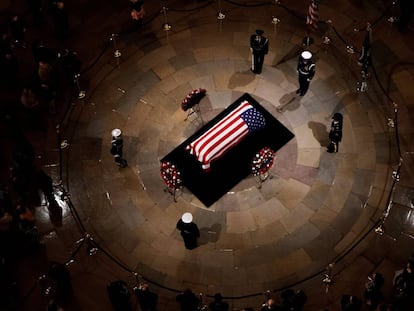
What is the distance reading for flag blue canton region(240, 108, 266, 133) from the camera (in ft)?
66.9

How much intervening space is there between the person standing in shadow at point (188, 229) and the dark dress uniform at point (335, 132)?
5.27 meters

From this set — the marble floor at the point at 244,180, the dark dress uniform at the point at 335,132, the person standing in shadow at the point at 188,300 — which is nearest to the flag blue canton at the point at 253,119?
the marble floor at the point at 244,180

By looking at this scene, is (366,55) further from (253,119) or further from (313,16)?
(253,119)

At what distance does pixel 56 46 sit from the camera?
24266mm

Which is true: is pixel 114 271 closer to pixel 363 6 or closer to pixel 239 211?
pixel 239 211

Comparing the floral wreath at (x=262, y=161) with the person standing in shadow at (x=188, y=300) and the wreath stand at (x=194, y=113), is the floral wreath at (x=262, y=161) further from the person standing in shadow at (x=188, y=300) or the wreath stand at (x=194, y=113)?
the person standing in shadow at (x=188, y=300)

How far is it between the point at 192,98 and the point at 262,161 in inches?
133

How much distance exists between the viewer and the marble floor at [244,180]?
63.2 feet

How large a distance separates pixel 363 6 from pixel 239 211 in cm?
984

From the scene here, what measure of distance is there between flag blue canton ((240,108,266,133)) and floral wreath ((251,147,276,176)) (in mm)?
1001

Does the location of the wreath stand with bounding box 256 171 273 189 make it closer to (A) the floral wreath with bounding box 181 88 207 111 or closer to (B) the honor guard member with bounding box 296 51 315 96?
(A) the floral wreath with bounding box 181 88 207 111

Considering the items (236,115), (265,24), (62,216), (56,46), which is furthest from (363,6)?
(62,216)

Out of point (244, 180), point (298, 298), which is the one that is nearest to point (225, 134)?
point (244, 180)

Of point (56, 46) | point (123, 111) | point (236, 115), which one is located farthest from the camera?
point (56, 46)
